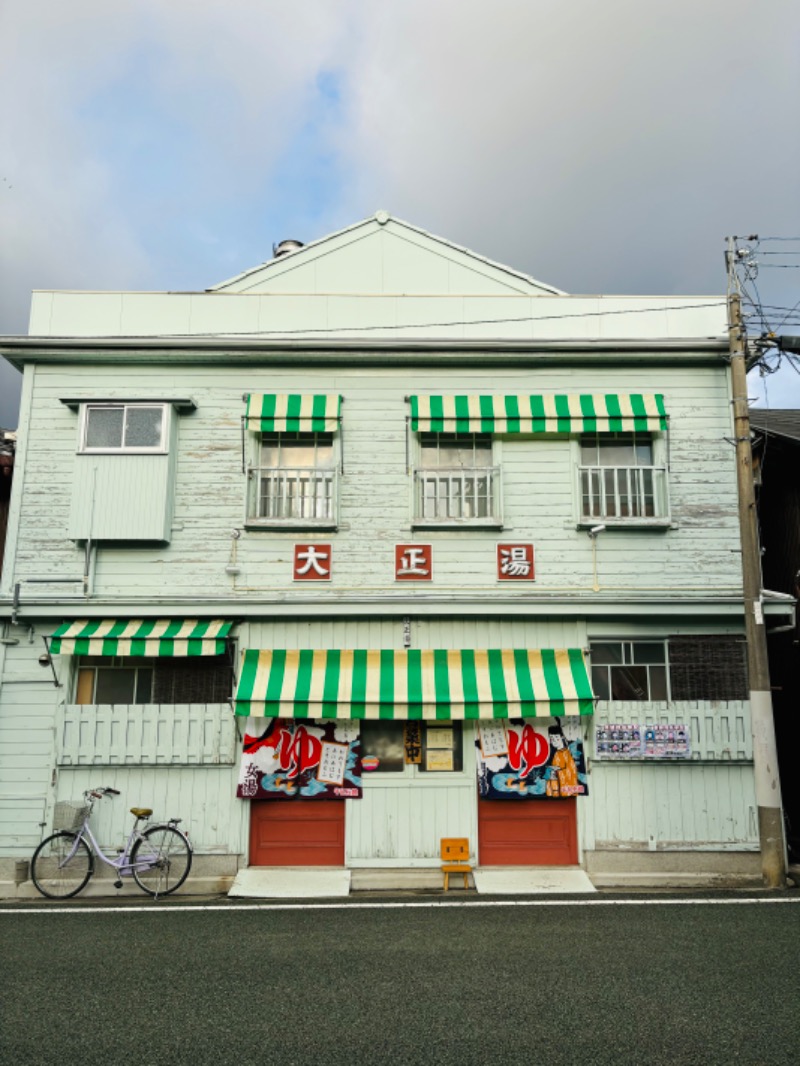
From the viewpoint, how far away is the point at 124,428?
11867 mm

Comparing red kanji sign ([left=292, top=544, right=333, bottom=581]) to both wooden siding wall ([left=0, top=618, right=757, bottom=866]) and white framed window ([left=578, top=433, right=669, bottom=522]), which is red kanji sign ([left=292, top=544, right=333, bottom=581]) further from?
white framed window ([left=578, top=433, right=669, bottom=522])

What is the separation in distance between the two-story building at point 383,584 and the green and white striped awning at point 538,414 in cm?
4

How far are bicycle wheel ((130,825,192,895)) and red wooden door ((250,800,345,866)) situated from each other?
96 centimetres

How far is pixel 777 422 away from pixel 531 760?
9.29 m

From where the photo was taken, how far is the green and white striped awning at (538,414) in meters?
11.8

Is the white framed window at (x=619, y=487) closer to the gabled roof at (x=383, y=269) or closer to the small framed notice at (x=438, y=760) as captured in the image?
the gabled roof at (x=383, y=269)

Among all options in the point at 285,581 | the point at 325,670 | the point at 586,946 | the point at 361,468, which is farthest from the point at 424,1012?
the point at 361,468

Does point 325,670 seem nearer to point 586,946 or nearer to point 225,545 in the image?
point 225,545

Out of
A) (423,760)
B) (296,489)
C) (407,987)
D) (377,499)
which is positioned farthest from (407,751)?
(407,987)

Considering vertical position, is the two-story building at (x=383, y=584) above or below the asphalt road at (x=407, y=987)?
above

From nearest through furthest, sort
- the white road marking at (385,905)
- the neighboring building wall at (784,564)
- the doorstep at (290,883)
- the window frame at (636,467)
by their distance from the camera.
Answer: the white road marking at (385,905) < the doorstep at (290,883) < the window frame at (636,467) < the neighboring building wall at (784,564)

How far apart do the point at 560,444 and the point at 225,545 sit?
5311mm

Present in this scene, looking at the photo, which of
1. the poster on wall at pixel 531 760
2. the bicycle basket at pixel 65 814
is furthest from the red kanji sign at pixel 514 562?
the bicycle basket at pixel 65 814

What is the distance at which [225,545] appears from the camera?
38.4ft
